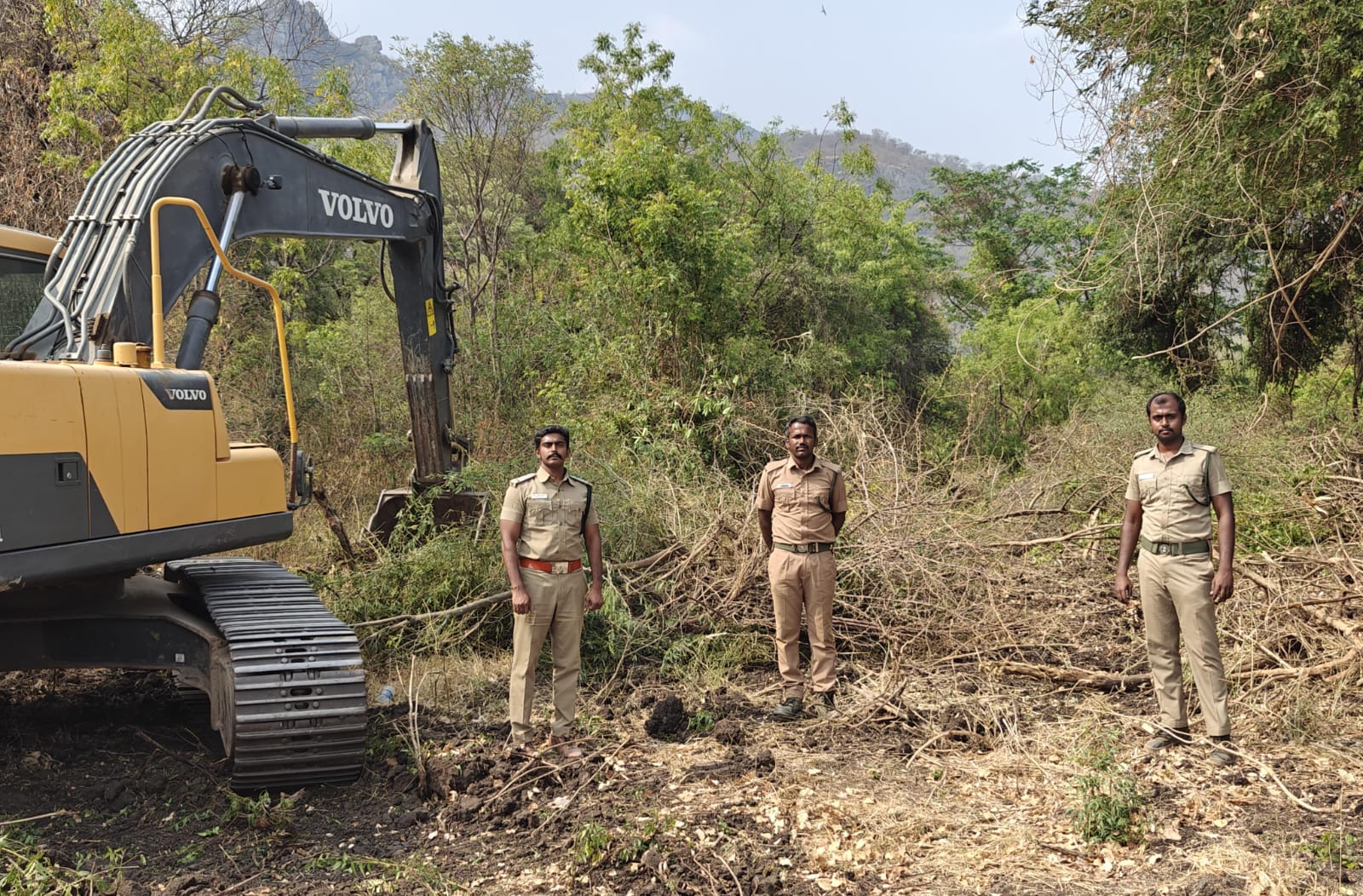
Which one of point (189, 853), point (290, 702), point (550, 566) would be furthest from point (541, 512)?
point (189, 853)

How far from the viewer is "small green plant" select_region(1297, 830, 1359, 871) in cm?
402

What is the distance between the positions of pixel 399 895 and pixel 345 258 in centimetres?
1555

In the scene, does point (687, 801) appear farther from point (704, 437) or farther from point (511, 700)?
point (704, 437)

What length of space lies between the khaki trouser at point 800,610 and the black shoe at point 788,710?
38 millimetres

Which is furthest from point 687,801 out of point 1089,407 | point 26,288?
point 1089,407

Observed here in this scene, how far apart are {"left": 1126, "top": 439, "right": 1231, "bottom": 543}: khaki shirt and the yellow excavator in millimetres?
3864

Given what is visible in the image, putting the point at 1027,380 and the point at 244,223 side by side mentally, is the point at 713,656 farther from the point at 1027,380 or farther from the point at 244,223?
the point at 1027,380

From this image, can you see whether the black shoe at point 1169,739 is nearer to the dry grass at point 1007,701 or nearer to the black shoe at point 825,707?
the dry grass at point 1007,701

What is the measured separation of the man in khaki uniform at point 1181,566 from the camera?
Result: 17.2 ft

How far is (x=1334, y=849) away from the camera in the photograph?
4141 millimetres

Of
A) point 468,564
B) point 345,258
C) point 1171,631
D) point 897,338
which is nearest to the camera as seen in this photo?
point 1171,631

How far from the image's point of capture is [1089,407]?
1510 centimetres

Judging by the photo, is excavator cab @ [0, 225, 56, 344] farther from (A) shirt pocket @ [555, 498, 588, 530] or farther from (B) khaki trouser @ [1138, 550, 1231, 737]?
(B) khaki trouser @ [1138, 550, 1231, 737]

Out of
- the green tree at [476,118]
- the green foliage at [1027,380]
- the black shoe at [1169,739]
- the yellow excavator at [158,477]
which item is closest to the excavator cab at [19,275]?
the yellow excavator at [158,477]
